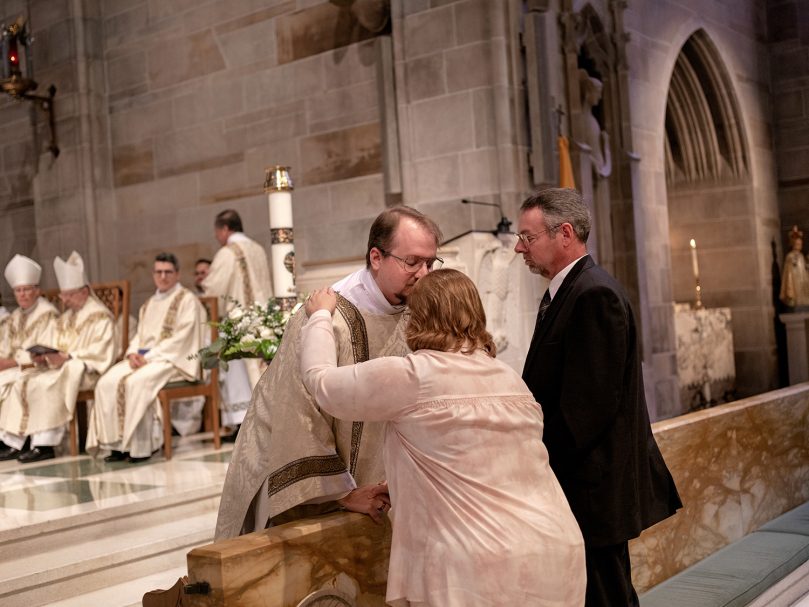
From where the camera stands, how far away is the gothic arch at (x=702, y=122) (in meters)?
12.5

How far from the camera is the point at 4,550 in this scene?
4.64 metres

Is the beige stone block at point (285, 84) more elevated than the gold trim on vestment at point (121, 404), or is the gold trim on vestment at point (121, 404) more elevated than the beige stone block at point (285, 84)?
the beige stone block at point (285, 84)

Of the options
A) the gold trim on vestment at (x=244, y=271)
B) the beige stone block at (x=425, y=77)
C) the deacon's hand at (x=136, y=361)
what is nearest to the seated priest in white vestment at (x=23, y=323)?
the deacon's hand at (x=136, y=361)

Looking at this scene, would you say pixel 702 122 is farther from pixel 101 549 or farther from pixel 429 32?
pixel 101 549

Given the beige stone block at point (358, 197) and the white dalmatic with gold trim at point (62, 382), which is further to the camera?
the beige stone block at point (358, 197)

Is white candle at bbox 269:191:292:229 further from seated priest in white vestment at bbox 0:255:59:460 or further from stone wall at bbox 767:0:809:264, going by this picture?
stone wall at bbox 767:0:809:264

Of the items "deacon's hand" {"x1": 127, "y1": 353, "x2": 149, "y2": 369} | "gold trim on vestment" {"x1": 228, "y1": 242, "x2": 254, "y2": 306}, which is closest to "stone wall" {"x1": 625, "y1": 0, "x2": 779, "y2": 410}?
"gold trim on vestment" {"x1": 228, "y1": 242, "x2": 254, "y2": 306}

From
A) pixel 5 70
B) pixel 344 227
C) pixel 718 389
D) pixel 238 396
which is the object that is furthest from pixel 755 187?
pixel 5 70

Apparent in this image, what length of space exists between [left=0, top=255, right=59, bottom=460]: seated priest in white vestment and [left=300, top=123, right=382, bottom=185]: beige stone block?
8.38 ft

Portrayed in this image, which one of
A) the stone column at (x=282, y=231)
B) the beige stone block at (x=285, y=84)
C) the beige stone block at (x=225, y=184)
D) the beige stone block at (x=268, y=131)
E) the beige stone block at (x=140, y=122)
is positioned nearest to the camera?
the stone column at (x=282, y=231)

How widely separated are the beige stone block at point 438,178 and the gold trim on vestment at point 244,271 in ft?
5.04

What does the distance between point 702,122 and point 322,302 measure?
11323 millimetres

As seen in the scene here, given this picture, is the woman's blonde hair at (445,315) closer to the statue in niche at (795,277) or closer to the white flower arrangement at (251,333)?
the white flower arrangement at (251,333)

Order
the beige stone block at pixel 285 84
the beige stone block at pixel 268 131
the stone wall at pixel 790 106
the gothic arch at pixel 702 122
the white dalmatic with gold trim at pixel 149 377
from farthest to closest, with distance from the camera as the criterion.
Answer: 1. the stone wall at pixel 790 106
2. the gothic arch at pixel 702 122
3. the beige stone block at pixel 268 131
4. the beige stone block at pixel 285 84
5. the white dalmatic with gold trim at pixel 149 377
